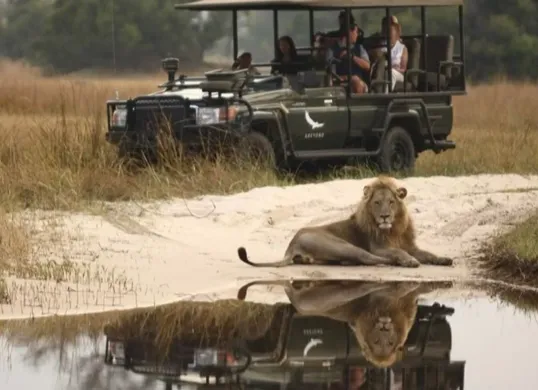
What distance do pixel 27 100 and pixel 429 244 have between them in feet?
39.2

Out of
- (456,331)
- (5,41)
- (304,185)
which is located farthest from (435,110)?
(5,41)

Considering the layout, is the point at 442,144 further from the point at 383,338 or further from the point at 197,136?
the point at 383,338

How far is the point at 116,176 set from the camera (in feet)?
53.9

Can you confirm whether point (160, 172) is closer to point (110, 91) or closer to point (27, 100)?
point (27, 100)

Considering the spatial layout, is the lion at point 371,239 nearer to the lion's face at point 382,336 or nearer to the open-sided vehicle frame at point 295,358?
the lion's face at point 382,336

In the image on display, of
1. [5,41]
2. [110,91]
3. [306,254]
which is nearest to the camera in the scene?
[306,254]

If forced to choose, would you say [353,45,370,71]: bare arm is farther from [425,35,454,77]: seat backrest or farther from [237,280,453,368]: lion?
[237,280,453,368]: lion

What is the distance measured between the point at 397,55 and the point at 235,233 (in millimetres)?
5066

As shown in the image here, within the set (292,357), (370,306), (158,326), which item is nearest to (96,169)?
(370,306)

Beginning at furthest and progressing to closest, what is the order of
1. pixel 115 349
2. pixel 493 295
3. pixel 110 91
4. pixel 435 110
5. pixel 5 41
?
pixel 5 41 → pixel 110 91 → pixel 435 110 → pixel 493 295 → pixel 115 349

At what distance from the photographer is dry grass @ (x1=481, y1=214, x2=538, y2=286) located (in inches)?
483

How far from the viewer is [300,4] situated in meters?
17.9

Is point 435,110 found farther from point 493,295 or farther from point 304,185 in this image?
point 493,295

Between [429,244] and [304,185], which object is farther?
[304,185]
